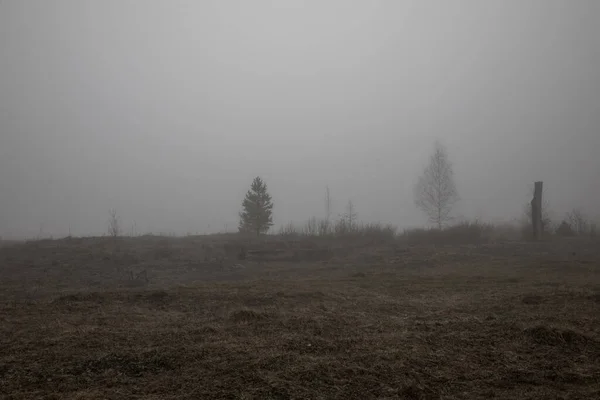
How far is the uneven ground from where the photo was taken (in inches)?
152

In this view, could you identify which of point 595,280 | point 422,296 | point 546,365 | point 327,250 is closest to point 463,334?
point 546,365

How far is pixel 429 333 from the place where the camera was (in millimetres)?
5535

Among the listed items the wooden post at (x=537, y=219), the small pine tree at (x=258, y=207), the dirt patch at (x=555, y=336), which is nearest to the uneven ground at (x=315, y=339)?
the dirt patch at (x=555, y=336)

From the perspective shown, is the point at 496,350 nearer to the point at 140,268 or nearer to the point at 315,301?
the point at 315,301

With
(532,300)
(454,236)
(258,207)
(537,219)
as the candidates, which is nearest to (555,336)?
(532,300)

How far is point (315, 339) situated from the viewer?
5258 mm

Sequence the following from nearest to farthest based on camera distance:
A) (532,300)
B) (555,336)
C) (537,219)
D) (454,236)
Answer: (555,336), (532,300), (537,219), (454,236)

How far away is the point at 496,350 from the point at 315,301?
13.4ft

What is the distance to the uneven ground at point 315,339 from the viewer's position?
3.86 metres

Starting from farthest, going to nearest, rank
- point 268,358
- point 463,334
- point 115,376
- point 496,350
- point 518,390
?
point 463,334, point 496,350, point 268,358, point 115,376, point 518,390

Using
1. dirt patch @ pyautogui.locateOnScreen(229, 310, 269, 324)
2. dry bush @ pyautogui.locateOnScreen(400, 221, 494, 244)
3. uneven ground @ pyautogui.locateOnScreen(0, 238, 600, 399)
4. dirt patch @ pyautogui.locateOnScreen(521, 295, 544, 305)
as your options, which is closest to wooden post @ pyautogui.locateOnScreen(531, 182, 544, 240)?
dry bush @ pyautogui.locateOnScreen(400, 221, 494, 244)

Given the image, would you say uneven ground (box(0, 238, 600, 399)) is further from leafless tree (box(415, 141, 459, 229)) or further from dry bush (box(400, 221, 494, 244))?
leafless tree (box(415, 141, 459, 229))

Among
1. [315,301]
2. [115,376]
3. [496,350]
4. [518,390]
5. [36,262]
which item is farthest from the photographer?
[36,262]

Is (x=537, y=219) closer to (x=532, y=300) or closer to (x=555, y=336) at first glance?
(x=532, y=300)
